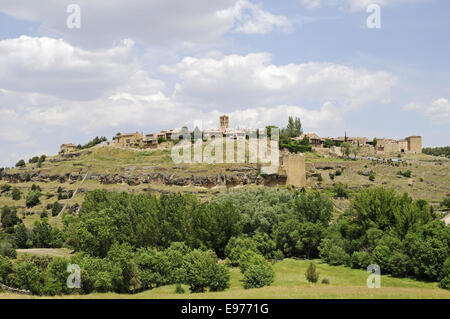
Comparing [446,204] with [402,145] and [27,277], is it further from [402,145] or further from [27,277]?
[402,145]

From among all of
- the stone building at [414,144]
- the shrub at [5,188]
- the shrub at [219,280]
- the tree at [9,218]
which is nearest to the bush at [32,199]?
the tree at [9,218]

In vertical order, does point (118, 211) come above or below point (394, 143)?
below

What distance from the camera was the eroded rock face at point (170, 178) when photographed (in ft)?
221

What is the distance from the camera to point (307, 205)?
139ft

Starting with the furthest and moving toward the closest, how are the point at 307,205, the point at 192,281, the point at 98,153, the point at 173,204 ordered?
the point at 98,153 < the point at 307,205 < the point at 173,204 < the point at 192,281

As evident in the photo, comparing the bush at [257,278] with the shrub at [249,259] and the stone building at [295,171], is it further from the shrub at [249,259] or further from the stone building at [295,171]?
the stone building at [295,171]

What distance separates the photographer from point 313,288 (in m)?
22.2

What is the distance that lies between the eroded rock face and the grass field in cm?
3031

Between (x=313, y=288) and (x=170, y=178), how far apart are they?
49940 millimetres

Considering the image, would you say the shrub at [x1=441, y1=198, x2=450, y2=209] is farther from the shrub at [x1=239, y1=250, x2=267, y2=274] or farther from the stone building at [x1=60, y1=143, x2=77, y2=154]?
the stone building at [x1=60, y1=143, x2=77, y2=154]

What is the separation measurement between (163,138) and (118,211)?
2261 inches
